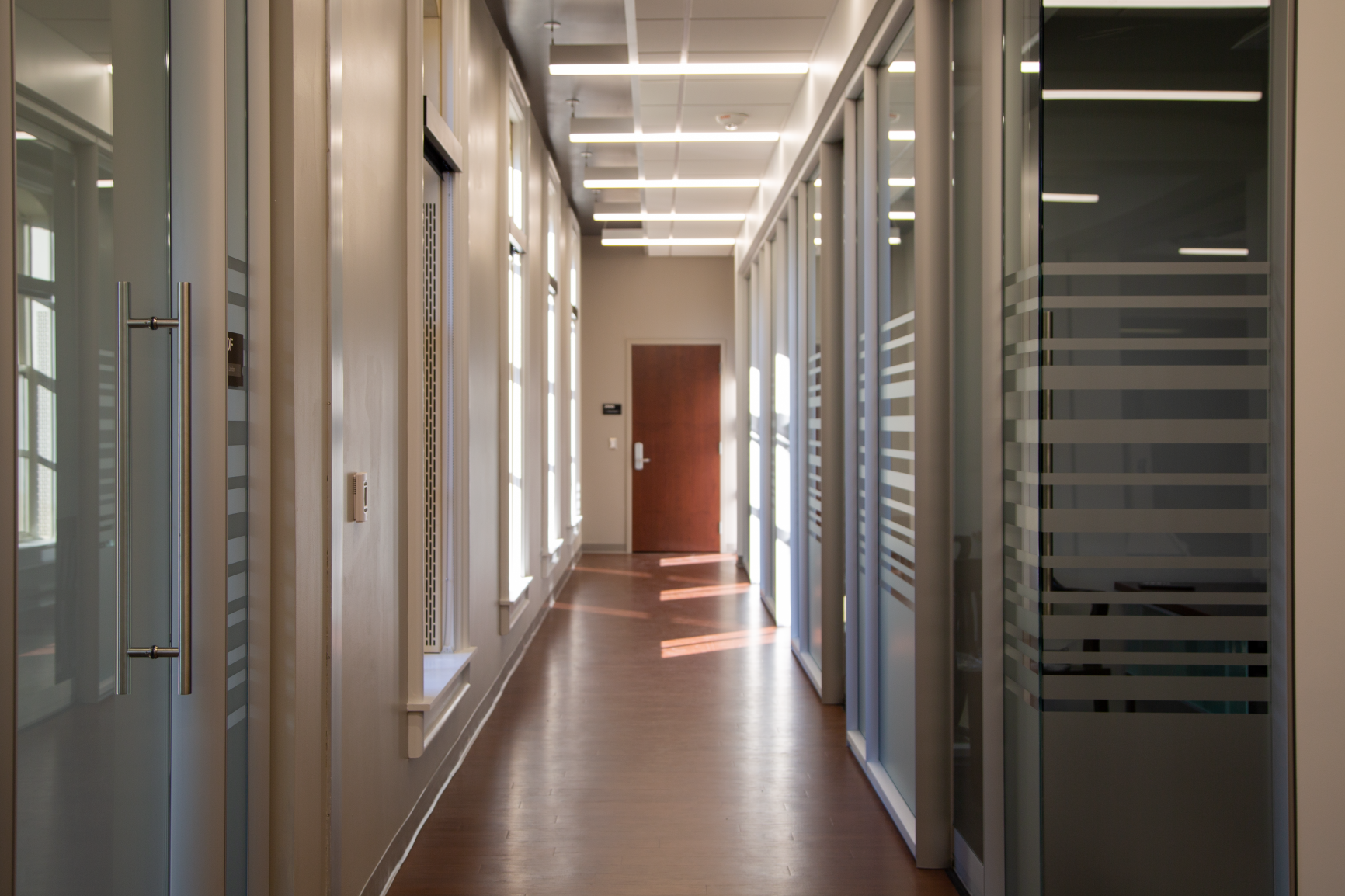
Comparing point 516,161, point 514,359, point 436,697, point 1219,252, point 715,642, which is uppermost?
point 516,161

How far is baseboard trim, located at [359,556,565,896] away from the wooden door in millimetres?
5666

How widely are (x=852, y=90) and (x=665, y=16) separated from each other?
109cm

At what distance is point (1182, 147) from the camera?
168cm

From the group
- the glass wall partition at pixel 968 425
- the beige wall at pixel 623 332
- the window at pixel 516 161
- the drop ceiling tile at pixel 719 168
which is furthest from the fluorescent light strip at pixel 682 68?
the beige wall at pixel 623 332

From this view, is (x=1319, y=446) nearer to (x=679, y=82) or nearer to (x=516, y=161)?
(x=679, y=82)

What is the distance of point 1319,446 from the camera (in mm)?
1378

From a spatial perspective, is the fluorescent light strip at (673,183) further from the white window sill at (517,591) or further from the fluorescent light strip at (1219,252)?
the fluorescent light strip at (1219,252)

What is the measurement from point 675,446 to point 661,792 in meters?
7.84

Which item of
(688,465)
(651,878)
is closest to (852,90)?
(651,878)

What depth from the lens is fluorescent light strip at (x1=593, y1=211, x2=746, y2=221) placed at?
892 cm

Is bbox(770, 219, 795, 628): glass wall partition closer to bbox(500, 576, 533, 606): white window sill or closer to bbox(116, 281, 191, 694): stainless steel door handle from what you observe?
bbox(500, 576, 533, 606): white window sill

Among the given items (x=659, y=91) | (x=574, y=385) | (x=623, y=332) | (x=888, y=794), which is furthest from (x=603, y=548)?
(x=888, y=794)

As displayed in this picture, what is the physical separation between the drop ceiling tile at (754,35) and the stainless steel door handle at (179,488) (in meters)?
3.70

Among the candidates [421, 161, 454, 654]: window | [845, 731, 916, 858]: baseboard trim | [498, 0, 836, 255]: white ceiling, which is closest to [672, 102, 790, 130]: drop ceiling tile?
[498, 0, 836, 255]: white ceiling
